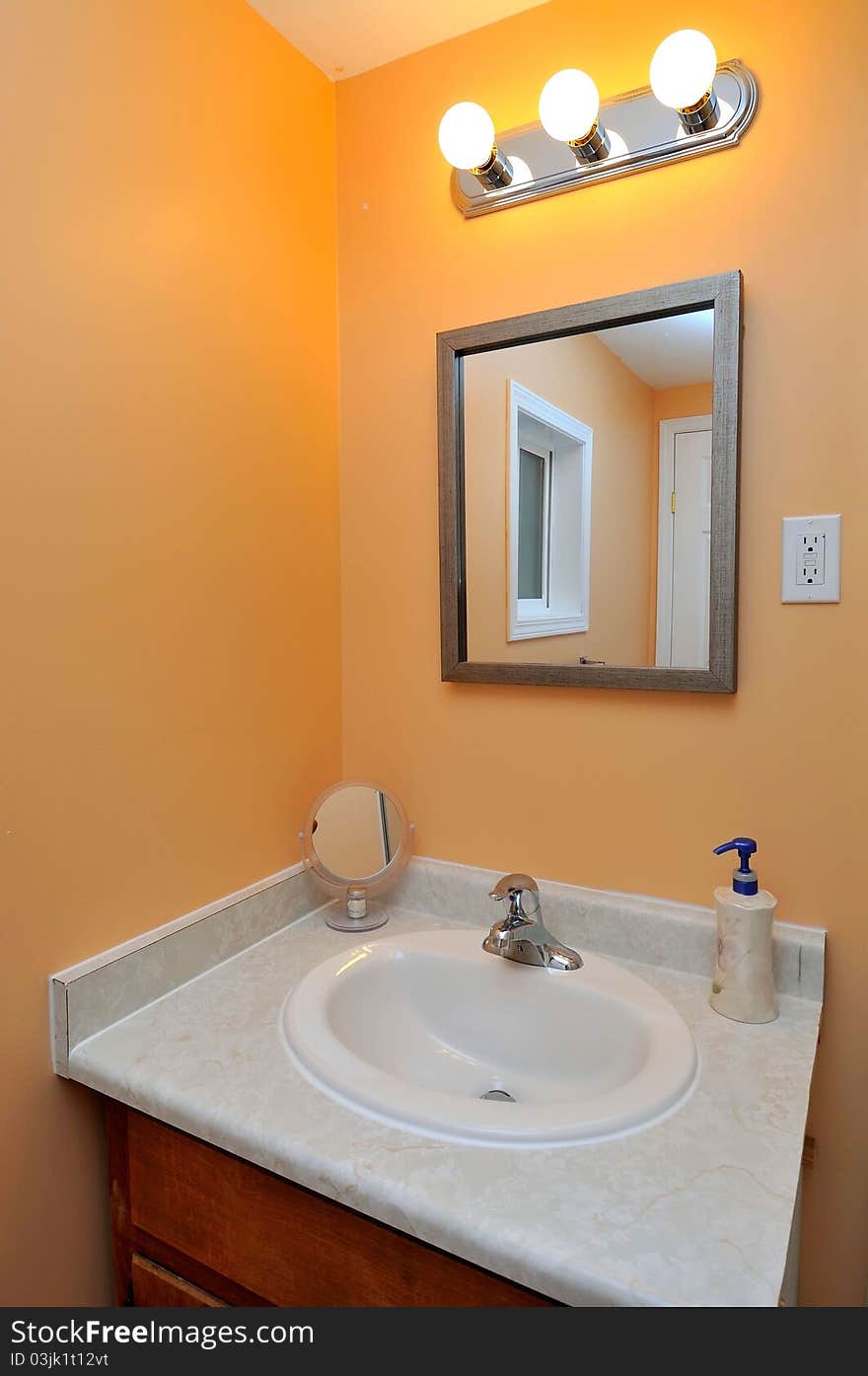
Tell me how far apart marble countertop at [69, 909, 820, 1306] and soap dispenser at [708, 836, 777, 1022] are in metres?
0.02

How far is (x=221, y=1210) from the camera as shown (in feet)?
2.73

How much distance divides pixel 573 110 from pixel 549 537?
1.85 ft

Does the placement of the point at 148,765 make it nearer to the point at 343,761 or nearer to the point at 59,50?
the point at 343,761

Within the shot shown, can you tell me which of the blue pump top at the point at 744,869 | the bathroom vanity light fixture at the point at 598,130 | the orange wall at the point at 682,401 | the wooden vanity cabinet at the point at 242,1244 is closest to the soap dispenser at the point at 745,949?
the blue pump top at the point at 744,869

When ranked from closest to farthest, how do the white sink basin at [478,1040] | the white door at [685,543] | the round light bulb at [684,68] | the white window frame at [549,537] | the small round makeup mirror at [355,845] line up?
1. the white sink basin at [478,1040]
2. the round light bulb at [684,68]
3. the white door at [685,543]
4. the white window frame at [549,537]
5. the small round makeup mirror at [355,845]

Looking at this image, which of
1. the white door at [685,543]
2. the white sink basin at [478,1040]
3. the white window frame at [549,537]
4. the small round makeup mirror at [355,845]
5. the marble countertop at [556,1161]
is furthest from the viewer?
the small round makeup mirror at [355,845]

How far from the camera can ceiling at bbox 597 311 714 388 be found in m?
1.04

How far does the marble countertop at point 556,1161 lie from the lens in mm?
615

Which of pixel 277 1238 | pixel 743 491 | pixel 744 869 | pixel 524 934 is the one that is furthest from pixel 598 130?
pixel 277 1238

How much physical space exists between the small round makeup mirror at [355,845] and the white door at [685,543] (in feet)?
1.70

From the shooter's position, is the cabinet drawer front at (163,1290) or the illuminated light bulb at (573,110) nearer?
the cabinet drawer front at (163,1290)

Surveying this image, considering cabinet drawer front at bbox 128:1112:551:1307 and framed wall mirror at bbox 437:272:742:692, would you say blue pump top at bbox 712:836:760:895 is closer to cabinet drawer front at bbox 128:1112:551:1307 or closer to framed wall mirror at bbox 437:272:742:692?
framed wall mirror at bbox 437:272:742:692

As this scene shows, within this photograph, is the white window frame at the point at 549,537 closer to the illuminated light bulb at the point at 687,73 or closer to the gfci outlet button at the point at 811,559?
the gfci outlet button at the point at 811,559

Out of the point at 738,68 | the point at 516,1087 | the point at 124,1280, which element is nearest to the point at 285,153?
the point at 738,68
